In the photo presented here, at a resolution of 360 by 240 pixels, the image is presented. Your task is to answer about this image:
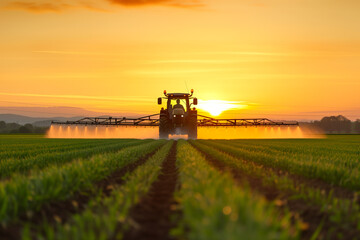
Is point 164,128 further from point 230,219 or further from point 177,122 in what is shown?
point 230,219

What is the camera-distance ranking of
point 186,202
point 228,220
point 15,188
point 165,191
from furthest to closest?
point 165,191 < point 15,188 < point 186,202 < point 228,220

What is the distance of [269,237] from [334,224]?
10.1ft

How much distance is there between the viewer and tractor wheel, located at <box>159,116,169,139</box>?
120ft

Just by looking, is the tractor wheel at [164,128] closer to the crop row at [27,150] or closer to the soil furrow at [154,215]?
the crop row at [27,150]

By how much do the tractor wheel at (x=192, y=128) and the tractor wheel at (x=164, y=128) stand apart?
2072 millimetres

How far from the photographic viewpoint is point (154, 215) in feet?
21.7

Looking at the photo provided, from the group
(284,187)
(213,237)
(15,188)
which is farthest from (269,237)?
(284,187)

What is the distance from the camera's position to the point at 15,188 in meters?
7.09

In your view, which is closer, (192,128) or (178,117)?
(178,117)

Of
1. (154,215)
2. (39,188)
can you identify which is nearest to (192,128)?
(39,188)

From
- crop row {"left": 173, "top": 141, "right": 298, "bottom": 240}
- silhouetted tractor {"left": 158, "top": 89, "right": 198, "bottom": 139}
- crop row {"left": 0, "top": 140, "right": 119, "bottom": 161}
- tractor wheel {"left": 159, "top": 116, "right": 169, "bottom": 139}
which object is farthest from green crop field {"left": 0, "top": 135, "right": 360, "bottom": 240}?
tractor wheel {"left": 159, "top": 116, "right": 169, "bottom": 139}

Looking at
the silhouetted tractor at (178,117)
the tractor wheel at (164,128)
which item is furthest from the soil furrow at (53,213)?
the tractor wheel at (164,128)

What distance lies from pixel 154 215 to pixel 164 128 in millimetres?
30320

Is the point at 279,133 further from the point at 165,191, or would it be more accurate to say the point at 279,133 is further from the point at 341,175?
the point at 165,191
